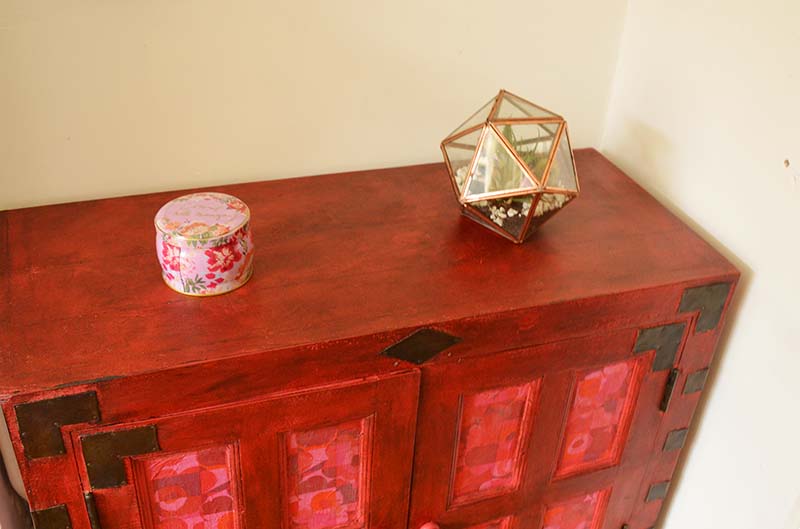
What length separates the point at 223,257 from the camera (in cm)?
97

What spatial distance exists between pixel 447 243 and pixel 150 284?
44 cm

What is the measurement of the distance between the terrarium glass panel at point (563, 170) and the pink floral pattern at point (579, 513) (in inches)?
22.5

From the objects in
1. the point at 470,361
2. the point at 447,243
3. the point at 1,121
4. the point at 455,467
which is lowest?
the point at 455,467

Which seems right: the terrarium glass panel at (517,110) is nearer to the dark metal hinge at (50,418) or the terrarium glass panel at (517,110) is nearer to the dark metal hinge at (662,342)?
the dark metal hinge at (662,342)

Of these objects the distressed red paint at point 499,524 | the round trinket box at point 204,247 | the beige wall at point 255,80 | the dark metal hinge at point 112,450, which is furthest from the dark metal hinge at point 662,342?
the dark metal hinge at point 112,450

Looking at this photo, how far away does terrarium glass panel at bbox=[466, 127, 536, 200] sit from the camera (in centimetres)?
111

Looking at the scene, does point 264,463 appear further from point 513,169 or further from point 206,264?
point 513,169

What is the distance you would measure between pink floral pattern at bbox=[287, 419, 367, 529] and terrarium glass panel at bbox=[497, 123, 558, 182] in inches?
18.3

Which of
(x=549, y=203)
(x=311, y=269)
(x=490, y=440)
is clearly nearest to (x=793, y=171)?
(x=549, y=203)

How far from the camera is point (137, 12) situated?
1.09 meters

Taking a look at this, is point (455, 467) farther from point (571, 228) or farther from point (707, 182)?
point (707, 182)

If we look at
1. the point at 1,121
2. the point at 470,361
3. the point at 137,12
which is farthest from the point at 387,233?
the point at 1,121

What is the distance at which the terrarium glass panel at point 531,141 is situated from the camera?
1124mm

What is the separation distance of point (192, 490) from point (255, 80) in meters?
0.64
